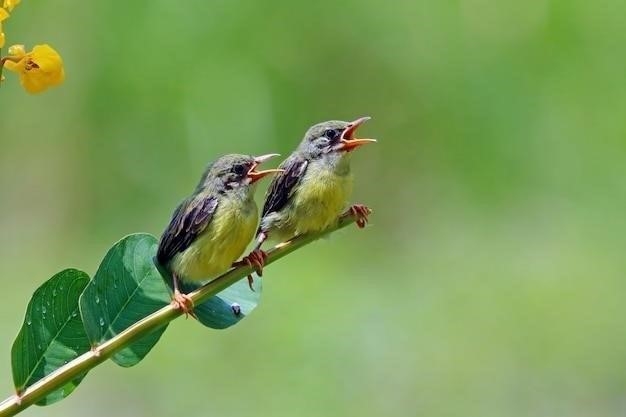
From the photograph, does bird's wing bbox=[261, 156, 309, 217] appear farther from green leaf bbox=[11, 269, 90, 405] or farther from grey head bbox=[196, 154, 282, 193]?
green leaf bbox=[11, 269, 90, 405]

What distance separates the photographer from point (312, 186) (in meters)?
2.25

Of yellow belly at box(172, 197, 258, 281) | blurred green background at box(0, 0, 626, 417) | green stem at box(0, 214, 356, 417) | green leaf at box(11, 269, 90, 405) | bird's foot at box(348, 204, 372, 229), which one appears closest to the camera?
green stem at box(0, 214, 356, 417)

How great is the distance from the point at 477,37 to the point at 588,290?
1.54 m

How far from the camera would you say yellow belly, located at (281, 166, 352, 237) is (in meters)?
2.15

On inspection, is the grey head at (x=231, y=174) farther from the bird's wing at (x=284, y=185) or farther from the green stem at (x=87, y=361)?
the green stem at (x=87, y=361)

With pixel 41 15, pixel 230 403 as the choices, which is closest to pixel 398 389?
pixel 230 403

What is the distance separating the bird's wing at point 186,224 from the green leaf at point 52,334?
1.37 feet

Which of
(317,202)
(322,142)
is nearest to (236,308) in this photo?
(317,202)

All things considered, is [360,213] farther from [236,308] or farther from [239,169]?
[239,169]

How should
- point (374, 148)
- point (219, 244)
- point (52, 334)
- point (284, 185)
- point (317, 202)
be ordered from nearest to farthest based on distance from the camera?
point (52, 334), point (219, 244), point (317, 202), point (284, 185), point (374, 148)

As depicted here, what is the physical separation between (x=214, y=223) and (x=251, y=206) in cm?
12

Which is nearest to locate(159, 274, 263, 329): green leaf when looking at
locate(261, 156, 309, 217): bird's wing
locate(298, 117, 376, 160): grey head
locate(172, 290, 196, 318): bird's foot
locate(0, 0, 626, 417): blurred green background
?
locate(172, 290, 196, 318): bird's foot

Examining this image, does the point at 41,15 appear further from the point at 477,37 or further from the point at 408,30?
the point at 477,37

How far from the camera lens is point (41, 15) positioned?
582cm
